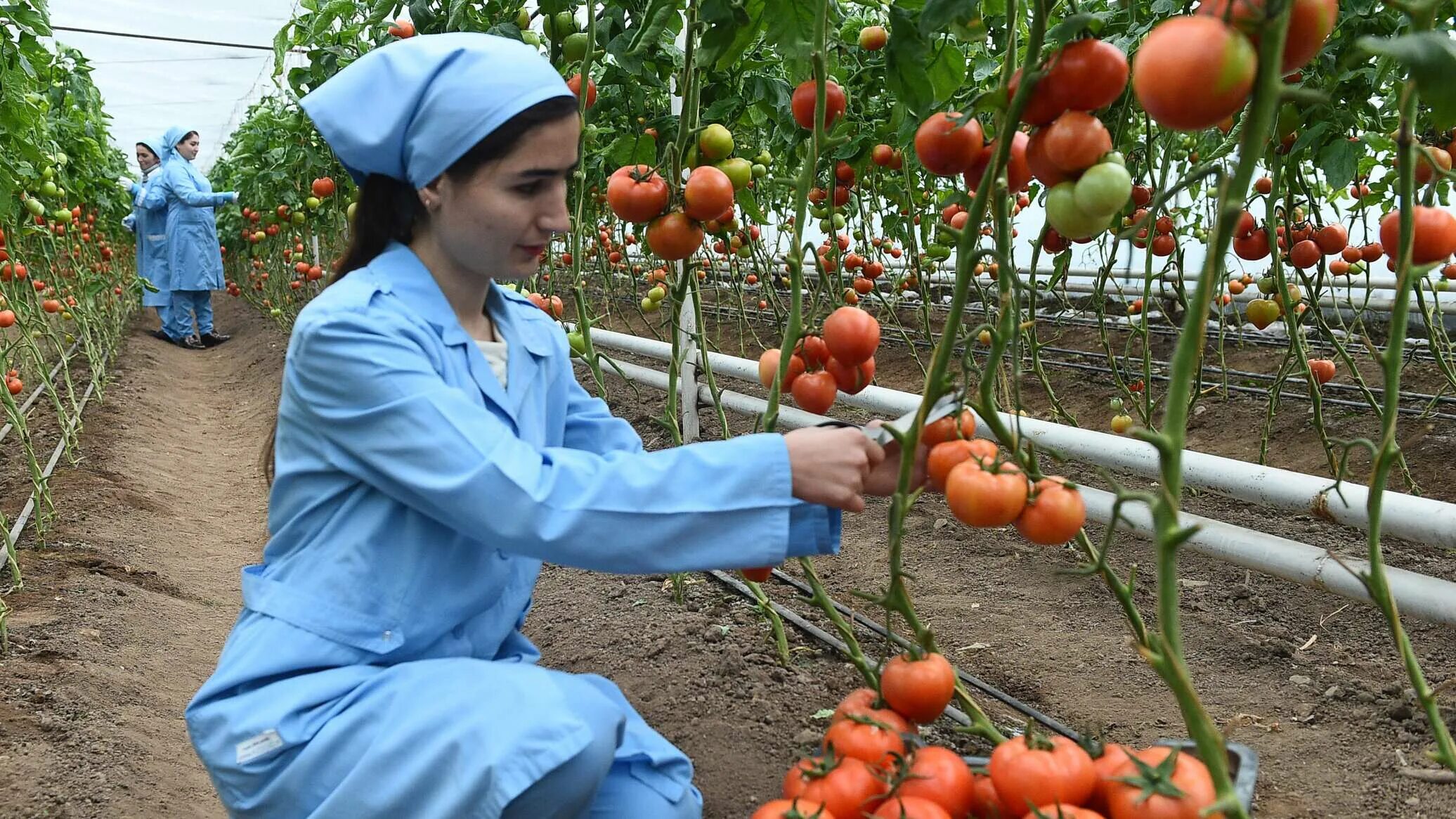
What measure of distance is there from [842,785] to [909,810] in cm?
9

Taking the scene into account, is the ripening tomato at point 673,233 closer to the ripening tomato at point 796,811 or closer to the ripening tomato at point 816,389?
the ripening tomato at point 816,389

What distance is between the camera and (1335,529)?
3.04 meters

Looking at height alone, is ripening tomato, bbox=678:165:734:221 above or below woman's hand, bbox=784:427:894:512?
above

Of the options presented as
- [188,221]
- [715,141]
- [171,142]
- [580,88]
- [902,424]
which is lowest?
[902,424]

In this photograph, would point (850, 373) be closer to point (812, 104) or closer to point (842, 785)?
point (812, 104)

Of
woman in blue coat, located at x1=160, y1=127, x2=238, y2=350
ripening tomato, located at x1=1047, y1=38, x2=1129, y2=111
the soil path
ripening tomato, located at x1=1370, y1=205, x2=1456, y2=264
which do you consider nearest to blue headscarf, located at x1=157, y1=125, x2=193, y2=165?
woman in blue coat, located at x1=160, y1=127, x2=238, y2=350

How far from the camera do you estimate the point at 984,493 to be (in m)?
1.07

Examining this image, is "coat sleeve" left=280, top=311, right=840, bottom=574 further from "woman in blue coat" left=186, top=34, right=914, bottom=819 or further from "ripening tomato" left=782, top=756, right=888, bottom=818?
"ripening tomato" left=782, top=756, right=888, bottom=818

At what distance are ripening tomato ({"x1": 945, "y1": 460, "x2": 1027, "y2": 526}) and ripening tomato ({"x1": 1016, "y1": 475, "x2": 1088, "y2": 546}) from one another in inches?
1.2

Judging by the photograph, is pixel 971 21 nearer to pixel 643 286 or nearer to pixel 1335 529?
pixel 1335 529

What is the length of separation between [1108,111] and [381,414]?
81.7 inches

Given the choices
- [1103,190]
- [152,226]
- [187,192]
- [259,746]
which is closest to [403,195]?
[259,746]

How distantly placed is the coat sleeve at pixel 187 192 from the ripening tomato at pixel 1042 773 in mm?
9082

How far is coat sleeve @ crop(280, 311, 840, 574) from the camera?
→ 1171 millimetres
